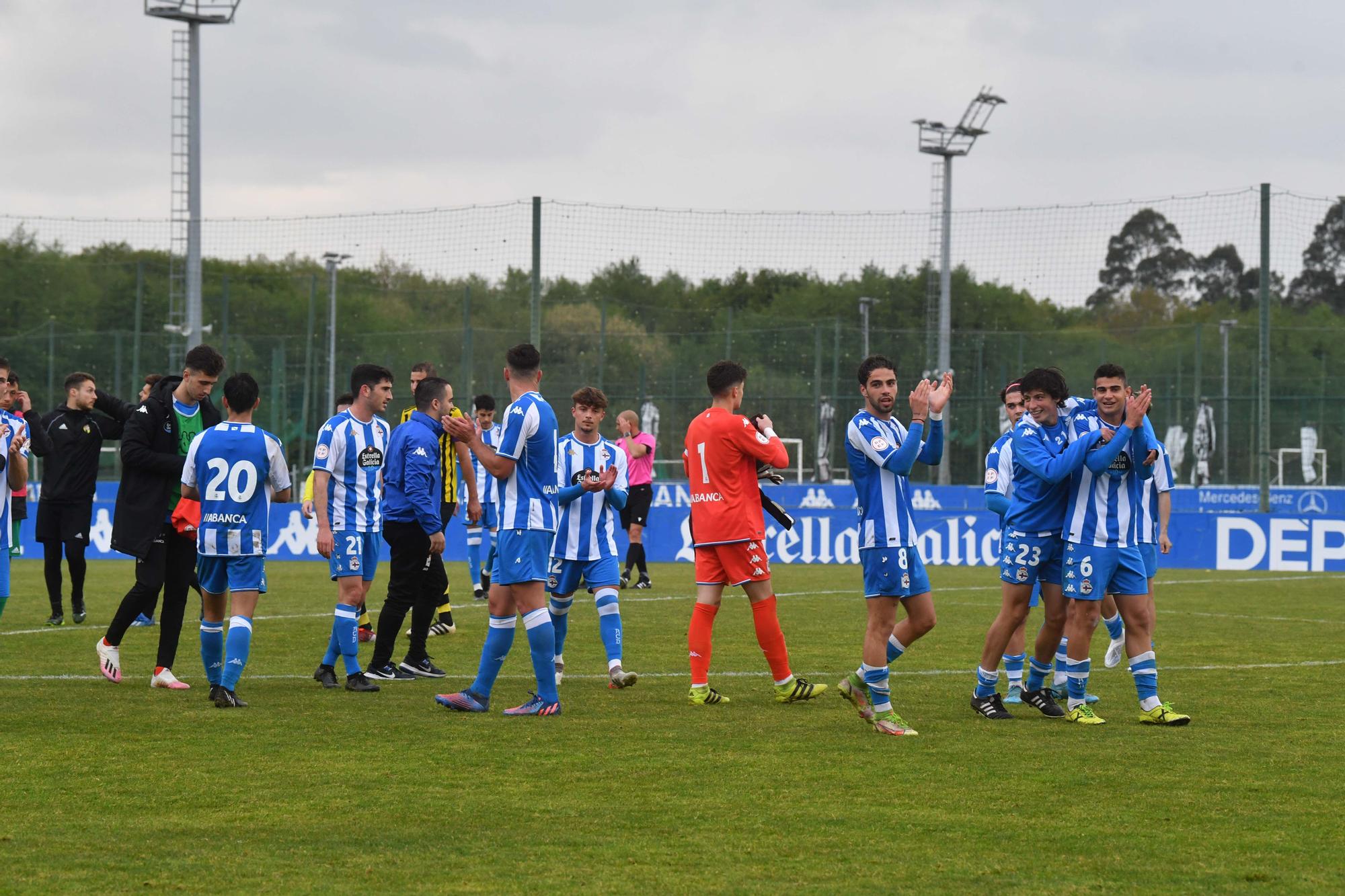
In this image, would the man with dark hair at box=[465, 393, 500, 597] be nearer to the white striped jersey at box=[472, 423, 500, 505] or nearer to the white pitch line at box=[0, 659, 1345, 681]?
the white striped jersey at box=[472, 423, 500, 505]

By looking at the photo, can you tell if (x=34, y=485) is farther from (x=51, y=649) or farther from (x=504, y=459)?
(x=504, y=459)

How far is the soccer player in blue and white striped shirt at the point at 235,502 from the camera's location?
8.70 meters

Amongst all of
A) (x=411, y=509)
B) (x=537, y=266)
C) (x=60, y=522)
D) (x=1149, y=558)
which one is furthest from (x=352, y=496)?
(x=537, y=266)

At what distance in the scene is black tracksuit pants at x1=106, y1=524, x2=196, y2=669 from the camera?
9.61 metres

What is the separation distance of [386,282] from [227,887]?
32.6m

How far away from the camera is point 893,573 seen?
820 centimetres

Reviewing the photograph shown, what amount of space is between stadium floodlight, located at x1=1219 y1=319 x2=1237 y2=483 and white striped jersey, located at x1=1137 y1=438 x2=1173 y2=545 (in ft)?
71.1

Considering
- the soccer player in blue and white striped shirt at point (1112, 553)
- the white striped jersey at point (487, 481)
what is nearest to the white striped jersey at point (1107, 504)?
the soccer player in blue and white striped shirt at point (1112, 553)

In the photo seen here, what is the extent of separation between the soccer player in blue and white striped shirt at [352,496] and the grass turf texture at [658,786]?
35 centimetres

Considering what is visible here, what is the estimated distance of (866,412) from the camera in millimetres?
8336

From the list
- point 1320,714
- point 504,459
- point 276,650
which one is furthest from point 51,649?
point 1320,714

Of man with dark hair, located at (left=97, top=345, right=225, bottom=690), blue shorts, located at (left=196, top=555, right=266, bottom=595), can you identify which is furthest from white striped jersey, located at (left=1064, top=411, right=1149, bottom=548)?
man with dark hair, located at (left=97, top=345, right=225, bottom=690)

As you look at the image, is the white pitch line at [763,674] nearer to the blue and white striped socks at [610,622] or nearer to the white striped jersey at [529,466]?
the blue and white striped socks at [610,622]

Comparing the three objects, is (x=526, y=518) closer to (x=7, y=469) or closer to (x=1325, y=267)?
(x=7, y=469)
